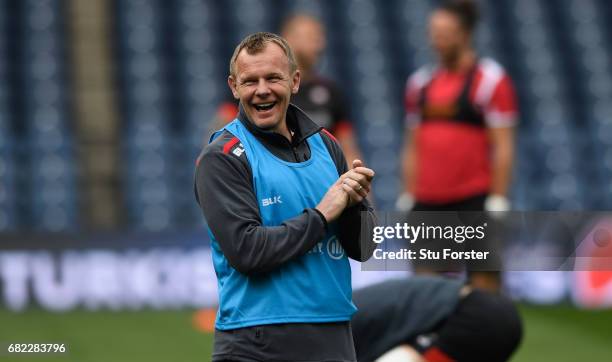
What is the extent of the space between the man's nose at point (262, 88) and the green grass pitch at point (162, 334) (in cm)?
319

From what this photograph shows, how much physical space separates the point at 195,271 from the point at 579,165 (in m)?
4.02

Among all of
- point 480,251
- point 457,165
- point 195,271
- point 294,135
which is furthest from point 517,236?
point 195,271

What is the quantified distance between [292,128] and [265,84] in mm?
224

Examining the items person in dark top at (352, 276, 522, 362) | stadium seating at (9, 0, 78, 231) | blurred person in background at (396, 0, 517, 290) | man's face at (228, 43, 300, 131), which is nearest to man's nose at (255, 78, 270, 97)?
man's face at (228, 43, 300, 131)

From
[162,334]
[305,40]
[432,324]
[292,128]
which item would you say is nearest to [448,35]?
[305,40]

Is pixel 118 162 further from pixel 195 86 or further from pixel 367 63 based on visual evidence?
pixel 367 63

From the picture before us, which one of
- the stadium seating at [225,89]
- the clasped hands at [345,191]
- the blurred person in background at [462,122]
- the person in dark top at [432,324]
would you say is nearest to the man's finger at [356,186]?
the clasped hands at [345,191]

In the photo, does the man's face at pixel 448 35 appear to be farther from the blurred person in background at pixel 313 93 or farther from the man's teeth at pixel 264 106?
the man's teeth at pixel 264 106

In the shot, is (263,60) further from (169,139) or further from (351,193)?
(169,139)

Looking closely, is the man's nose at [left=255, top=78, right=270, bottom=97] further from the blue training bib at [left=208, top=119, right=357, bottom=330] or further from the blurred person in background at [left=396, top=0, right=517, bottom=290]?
the blurred person in background at [left=396, top=0, right=517, bottom=290]

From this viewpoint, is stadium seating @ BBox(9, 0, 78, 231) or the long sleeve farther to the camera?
stadium seating @ BBox(9, 0, 78, 231)

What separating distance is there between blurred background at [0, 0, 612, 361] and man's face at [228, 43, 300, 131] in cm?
373

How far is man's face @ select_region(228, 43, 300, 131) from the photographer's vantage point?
3.58 meters

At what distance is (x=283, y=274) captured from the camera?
3584mm
